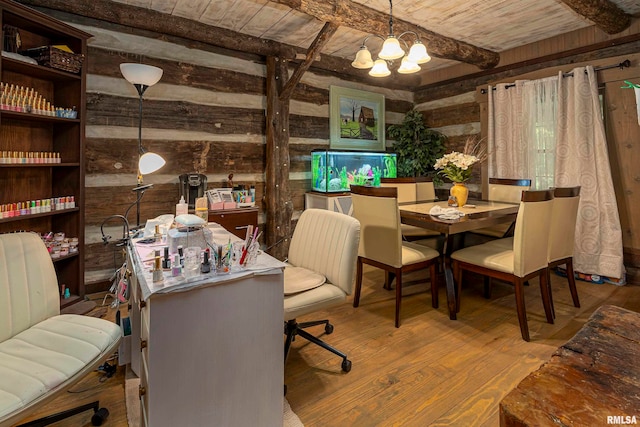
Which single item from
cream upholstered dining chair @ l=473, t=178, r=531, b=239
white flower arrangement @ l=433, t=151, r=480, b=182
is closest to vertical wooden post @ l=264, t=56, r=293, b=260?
white flower arrangement @ l=433, t=151, r=480, b=182

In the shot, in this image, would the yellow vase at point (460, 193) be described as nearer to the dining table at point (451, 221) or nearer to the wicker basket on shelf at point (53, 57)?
the dining table at point (451, 221)

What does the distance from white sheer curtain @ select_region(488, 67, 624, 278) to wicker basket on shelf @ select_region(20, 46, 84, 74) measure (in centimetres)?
429

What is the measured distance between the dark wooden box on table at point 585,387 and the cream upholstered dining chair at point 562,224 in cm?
189

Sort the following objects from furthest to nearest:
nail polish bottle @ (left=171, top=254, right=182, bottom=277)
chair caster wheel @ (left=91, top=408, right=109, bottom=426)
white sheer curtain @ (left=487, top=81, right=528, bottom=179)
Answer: white sheer curtain @ (left=487, top=81, right=528, bottom=179) → chair caster wheel @ (left=91, top=408, right=109, bottom=426) → nail polish bottle @ (left=171, top=254, right=182, bottom=277)

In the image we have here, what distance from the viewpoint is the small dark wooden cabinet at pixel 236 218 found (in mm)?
3158

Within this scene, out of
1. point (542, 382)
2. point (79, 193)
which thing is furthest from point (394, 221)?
point (79, 193)

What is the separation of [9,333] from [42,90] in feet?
6.59

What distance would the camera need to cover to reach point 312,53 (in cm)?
330

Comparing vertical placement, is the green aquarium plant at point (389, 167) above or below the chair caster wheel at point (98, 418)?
above

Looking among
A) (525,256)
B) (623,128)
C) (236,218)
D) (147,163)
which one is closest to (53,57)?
(147,163)

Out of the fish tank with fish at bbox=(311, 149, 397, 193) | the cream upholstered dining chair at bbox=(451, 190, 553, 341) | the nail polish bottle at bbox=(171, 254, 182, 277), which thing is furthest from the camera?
the fish tank with fish at bbox=(311, 149, 397, 193)

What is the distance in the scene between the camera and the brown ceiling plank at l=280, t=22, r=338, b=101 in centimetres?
302

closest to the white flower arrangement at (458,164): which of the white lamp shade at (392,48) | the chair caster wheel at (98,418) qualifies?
the white lamp shade at (392,48)

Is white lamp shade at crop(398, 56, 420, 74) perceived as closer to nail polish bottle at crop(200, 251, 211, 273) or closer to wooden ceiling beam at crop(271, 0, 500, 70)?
wooden ceiling beam at crop(271, 0, 500, 70)
